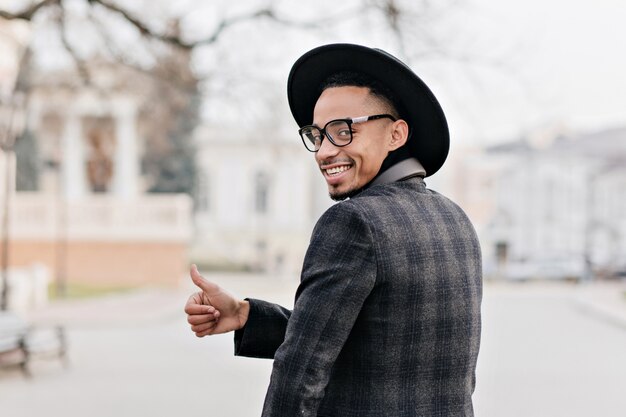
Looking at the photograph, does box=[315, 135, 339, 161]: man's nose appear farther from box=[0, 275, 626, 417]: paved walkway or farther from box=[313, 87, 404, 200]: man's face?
box=[0, 275, 626, 417]: paved walkway

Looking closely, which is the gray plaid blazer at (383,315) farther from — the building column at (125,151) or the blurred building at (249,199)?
the blurred building at (249,199)

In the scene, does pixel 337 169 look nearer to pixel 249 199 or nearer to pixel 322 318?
pixel 322 318

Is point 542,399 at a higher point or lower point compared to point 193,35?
lower

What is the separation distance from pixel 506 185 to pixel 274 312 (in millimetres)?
51340

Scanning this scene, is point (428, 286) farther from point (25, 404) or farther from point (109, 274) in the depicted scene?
point (109, 274)

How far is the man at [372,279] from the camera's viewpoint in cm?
170

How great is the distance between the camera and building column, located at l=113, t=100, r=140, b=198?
35500mm

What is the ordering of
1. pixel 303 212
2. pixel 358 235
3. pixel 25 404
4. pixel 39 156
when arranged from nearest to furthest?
pixel 358 235 < pixel 25 404 < pixel 39 156 < pixel 303 212

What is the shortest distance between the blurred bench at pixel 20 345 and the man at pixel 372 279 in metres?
9.35

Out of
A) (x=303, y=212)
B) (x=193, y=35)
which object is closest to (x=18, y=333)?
(x=193, y=35)

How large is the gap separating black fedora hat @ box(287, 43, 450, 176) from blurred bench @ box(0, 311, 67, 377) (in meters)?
9.47

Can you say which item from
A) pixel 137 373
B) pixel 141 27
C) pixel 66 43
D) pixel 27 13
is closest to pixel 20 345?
pixel 137 373

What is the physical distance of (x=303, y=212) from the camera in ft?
162

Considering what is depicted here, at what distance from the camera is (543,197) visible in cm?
5097
